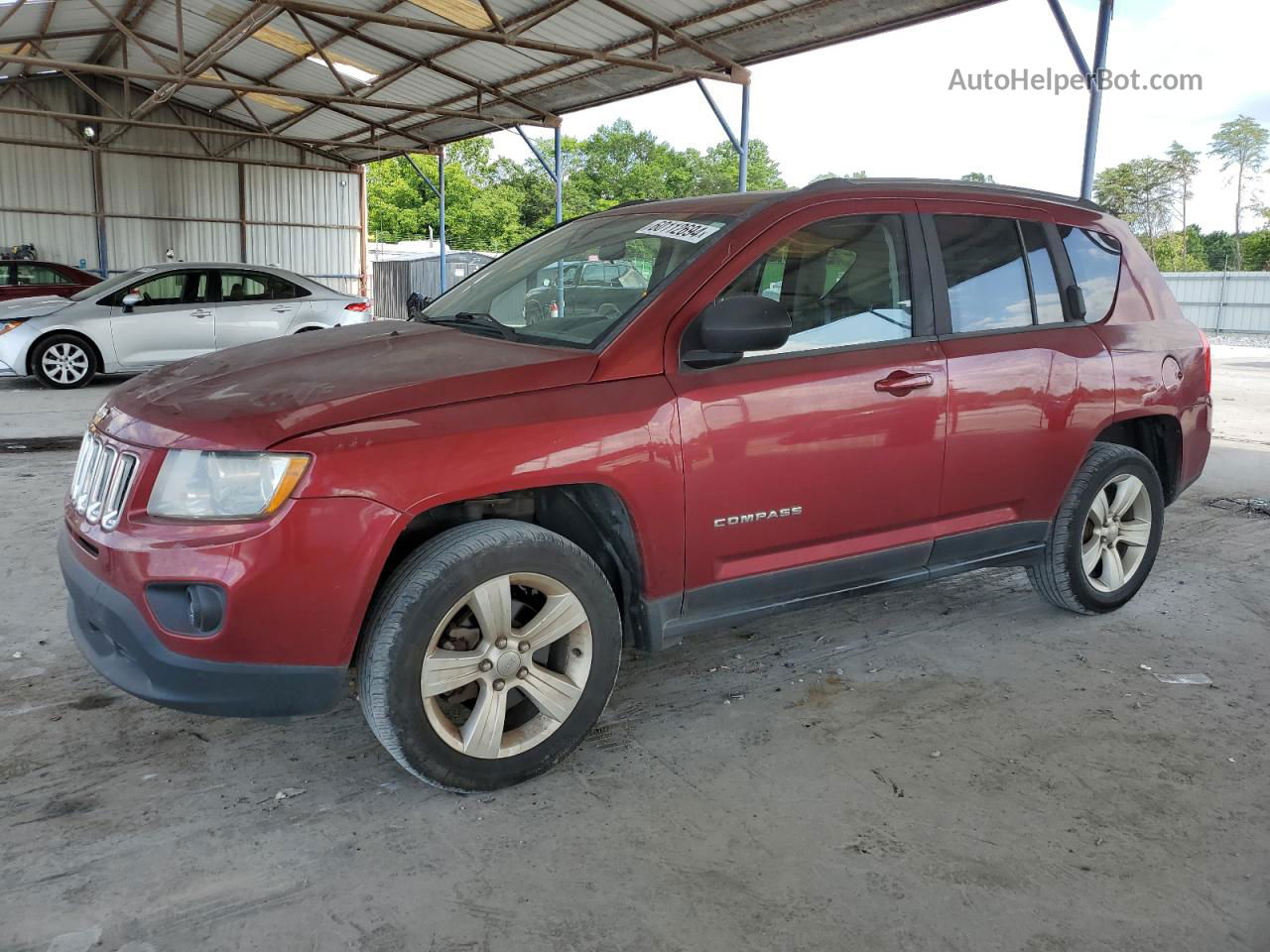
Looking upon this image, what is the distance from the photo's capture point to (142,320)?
38.6 feet

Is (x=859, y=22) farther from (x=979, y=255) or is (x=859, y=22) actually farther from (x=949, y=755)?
(x=949, y=755)

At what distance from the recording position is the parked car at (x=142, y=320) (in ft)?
37.6

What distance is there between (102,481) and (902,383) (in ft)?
8.19

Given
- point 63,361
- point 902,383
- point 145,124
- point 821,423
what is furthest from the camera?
point 145,124

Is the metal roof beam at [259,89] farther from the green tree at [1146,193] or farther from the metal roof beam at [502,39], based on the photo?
the green tree at [1146,193]

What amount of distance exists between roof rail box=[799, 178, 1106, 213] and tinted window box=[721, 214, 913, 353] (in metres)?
0.13

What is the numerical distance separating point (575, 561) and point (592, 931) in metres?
0.97

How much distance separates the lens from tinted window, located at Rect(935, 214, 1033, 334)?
142 inches

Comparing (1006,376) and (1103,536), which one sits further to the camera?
(1103,536)

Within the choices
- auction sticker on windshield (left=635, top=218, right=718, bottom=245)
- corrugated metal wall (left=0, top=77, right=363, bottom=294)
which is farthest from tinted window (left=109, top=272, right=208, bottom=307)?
corrugated metal wall (left=0, top=77, right=363, bottom=294)

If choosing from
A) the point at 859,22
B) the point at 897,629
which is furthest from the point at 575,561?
the point at 859,22

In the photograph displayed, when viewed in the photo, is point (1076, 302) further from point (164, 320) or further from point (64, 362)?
point (64, 362)

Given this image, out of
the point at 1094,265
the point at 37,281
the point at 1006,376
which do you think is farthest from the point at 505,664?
the point at 37,281

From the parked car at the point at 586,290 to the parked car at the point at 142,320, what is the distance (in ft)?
29.2
